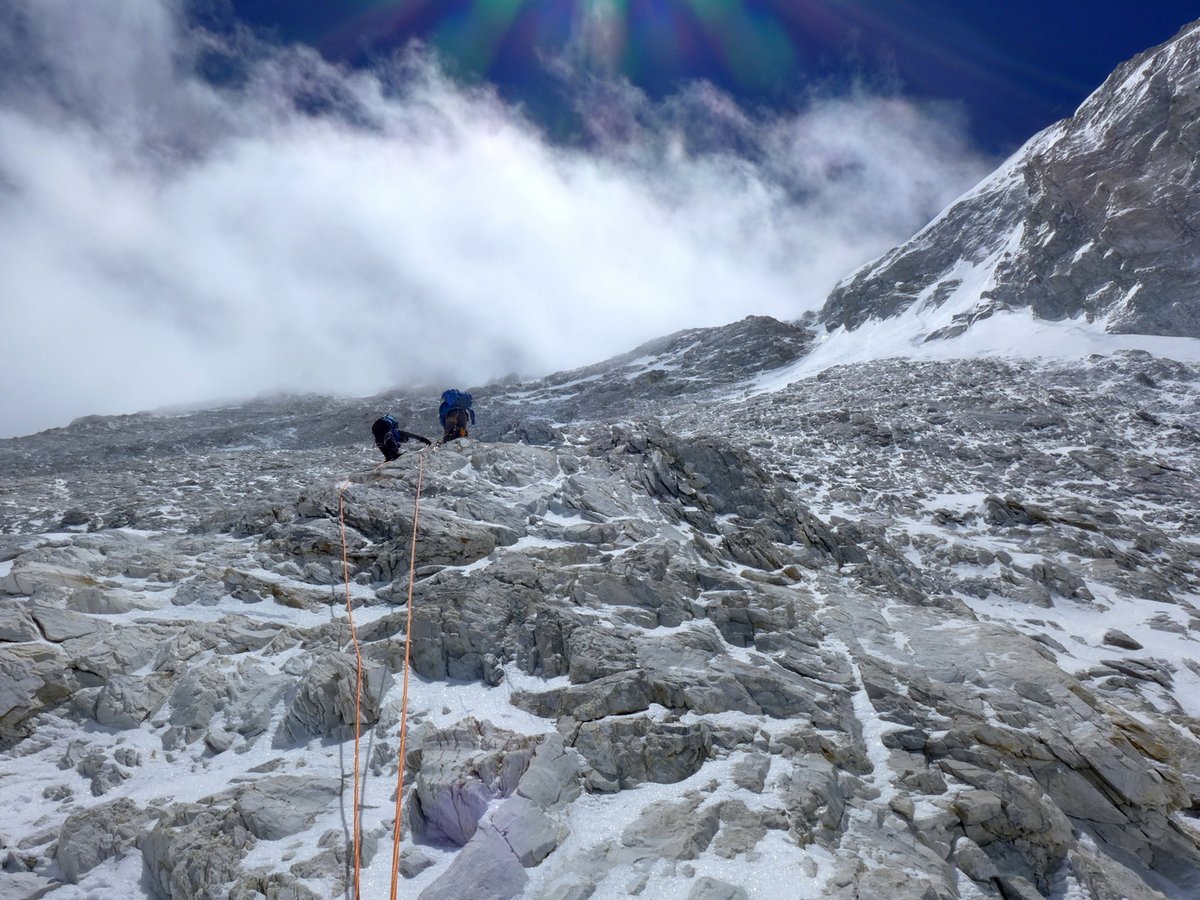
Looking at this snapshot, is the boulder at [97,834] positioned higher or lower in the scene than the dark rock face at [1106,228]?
lower

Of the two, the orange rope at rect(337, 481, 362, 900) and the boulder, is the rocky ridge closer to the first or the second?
the boulder

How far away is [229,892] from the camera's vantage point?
569 cm

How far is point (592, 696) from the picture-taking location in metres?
8.31

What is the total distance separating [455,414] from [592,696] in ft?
40.6

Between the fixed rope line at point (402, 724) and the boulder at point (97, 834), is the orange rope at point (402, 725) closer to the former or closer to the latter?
the fixed rope line at point (402, 724)

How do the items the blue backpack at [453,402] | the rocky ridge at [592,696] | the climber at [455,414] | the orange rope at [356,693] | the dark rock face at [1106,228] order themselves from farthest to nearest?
the dark rock face at [1106,228], the blue backpack at [453,402], the climber at [455,414], the rocky ridge at [592,696], the orange rope at [356,693]

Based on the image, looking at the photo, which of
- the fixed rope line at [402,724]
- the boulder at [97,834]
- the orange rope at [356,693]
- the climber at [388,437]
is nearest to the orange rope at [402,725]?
the fixed rope line at [402,724]

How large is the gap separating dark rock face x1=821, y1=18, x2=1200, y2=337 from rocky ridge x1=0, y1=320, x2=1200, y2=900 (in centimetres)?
4204

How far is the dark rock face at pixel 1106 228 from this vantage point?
48.9m

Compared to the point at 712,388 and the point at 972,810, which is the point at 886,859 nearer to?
the point at 972,810

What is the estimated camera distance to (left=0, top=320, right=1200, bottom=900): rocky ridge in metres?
6.27

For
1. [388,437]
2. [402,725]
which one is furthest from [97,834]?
[388,437]

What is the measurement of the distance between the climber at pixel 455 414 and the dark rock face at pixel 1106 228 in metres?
50.8

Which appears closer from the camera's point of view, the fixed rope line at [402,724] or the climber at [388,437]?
the fixed rope line at [402,724]
